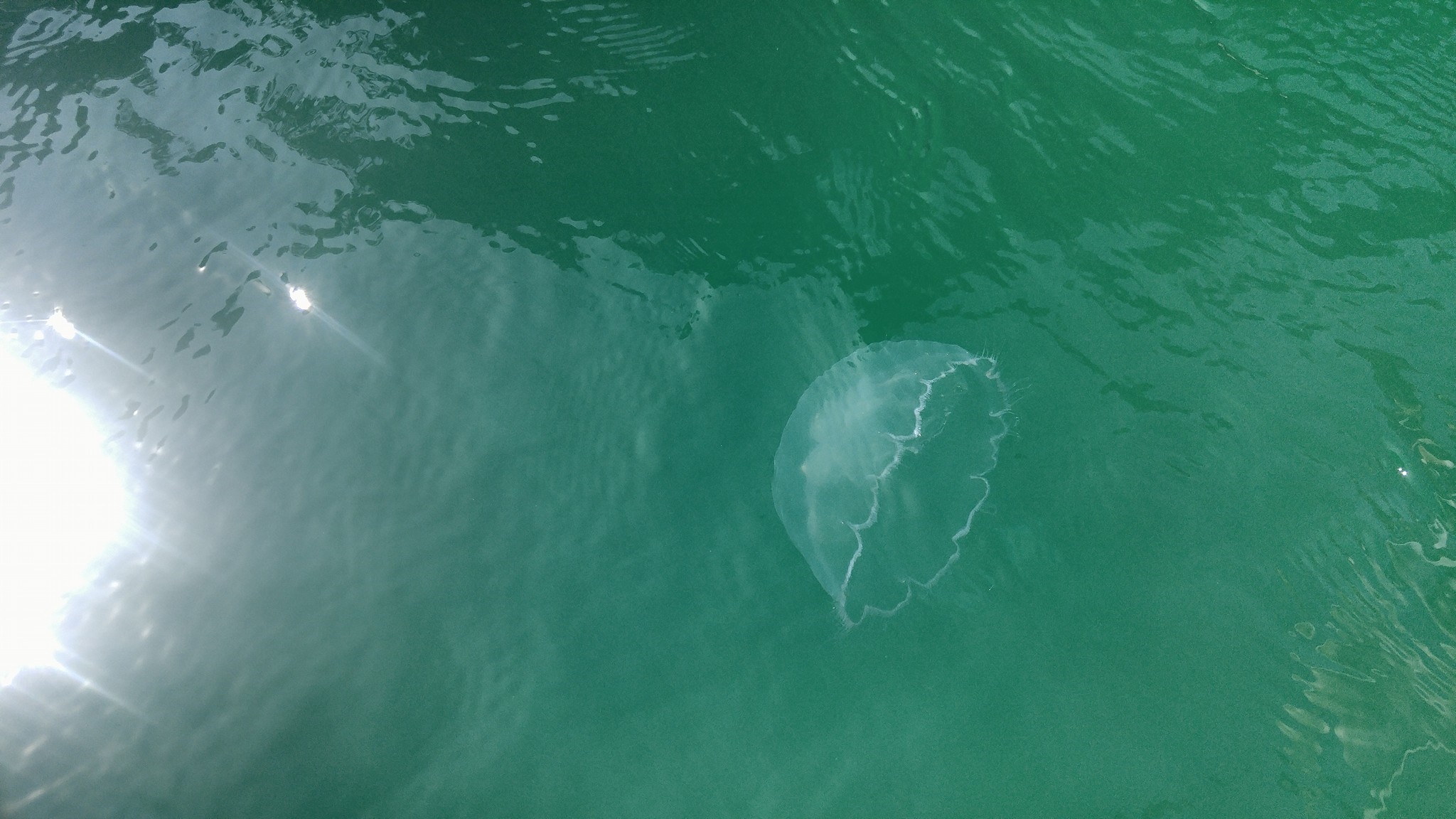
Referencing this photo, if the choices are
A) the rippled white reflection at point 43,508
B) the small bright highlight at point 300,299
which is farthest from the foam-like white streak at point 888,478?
the rippled white reflection at point 43,508

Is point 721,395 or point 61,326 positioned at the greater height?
point 721,395

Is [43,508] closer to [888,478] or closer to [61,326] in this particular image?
[61,326]

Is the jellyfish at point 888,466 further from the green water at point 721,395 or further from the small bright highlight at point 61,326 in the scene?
the small bright highlight at point 61,326

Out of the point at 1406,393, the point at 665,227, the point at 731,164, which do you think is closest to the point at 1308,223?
the point at 1406,393

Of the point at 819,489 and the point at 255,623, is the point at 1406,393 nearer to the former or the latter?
the point at 819,489

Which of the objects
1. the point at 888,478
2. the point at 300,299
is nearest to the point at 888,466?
the point at 888,478
